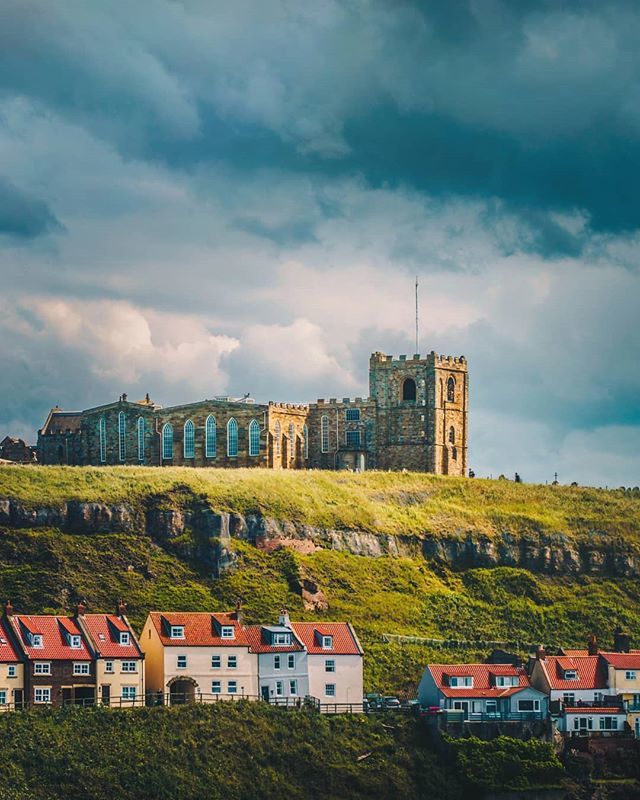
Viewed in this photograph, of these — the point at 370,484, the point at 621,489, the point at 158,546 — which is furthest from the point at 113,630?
the point at 621,489

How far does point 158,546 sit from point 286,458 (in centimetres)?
2863

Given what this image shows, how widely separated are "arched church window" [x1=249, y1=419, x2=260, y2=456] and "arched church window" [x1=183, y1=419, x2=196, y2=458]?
492 cm

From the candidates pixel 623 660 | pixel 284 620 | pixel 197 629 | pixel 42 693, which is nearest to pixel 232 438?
pixel 284 620

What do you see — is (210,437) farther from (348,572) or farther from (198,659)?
(198,659)

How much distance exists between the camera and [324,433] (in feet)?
513

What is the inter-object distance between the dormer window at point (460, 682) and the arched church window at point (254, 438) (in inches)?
1805

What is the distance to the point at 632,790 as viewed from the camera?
103 meters

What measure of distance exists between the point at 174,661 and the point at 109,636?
3.81 metres

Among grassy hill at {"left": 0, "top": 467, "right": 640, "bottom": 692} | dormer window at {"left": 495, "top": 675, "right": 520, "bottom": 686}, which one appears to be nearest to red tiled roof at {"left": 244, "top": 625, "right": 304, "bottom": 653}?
grassy hill at {"left": 0, "top": 467, "right": 640, "bottom": 692}

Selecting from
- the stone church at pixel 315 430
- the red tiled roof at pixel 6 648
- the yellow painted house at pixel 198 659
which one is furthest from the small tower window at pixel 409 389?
the red tiled roof at pixel 6 648

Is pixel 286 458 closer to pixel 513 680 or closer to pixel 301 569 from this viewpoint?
pixel 301 569

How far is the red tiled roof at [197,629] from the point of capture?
105m

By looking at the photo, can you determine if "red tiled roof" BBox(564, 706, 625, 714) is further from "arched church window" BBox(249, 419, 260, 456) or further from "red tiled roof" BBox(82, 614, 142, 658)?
"arched church window" BBox(249, 419, 260, 456)

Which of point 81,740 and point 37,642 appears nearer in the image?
point 81,740
